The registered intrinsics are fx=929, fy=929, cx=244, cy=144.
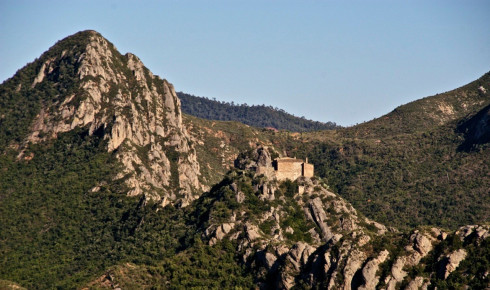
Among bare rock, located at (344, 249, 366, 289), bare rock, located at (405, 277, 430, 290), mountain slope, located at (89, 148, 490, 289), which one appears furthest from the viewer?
bare rock, located at (344, 249, 366, 289)

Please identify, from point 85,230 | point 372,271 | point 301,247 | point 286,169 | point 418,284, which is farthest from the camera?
point 85,230

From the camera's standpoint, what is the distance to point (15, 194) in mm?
185500

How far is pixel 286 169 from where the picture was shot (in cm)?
16375

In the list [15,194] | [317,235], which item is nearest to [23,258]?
[15,194]

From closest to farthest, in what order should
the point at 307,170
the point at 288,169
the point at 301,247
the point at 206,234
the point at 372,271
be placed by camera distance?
the point at 372,271 < the point at 301,247 < the point at 206,234 < the point at 288,169 < the point at 307,170

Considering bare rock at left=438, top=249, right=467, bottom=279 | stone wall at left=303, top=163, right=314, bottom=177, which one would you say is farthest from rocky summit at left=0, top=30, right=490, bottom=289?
stone wall at left=303, top=163, right=314, bottom=177

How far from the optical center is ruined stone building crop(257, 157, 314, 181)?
163375 mm

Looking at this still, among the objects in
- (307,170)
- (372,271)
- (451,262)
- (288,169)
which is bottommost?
(372,271)

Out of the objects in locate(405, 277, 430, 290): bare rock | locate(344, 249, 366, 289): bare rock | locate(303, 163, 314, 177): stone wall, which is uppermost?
locate(303, 163, 314, 177): stone wall

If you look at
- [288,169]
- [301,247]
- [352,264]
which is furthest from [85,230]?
[352,264]

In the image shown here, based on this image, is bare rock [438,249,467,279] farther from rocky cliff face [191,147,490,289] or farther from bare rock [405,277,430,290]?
bare rock [405,277,430,290]

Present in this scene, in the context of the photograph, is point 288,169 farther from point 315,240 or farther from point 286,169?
point 315,240

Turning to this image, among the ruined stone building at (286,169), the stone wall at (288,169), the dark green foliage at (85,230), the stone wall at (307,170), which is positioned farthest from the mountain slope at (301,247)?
the stone wall at (288,169)

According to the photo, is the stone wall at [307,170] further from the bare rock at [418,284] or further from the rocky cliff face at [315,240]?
the bare rock at [418,284]
